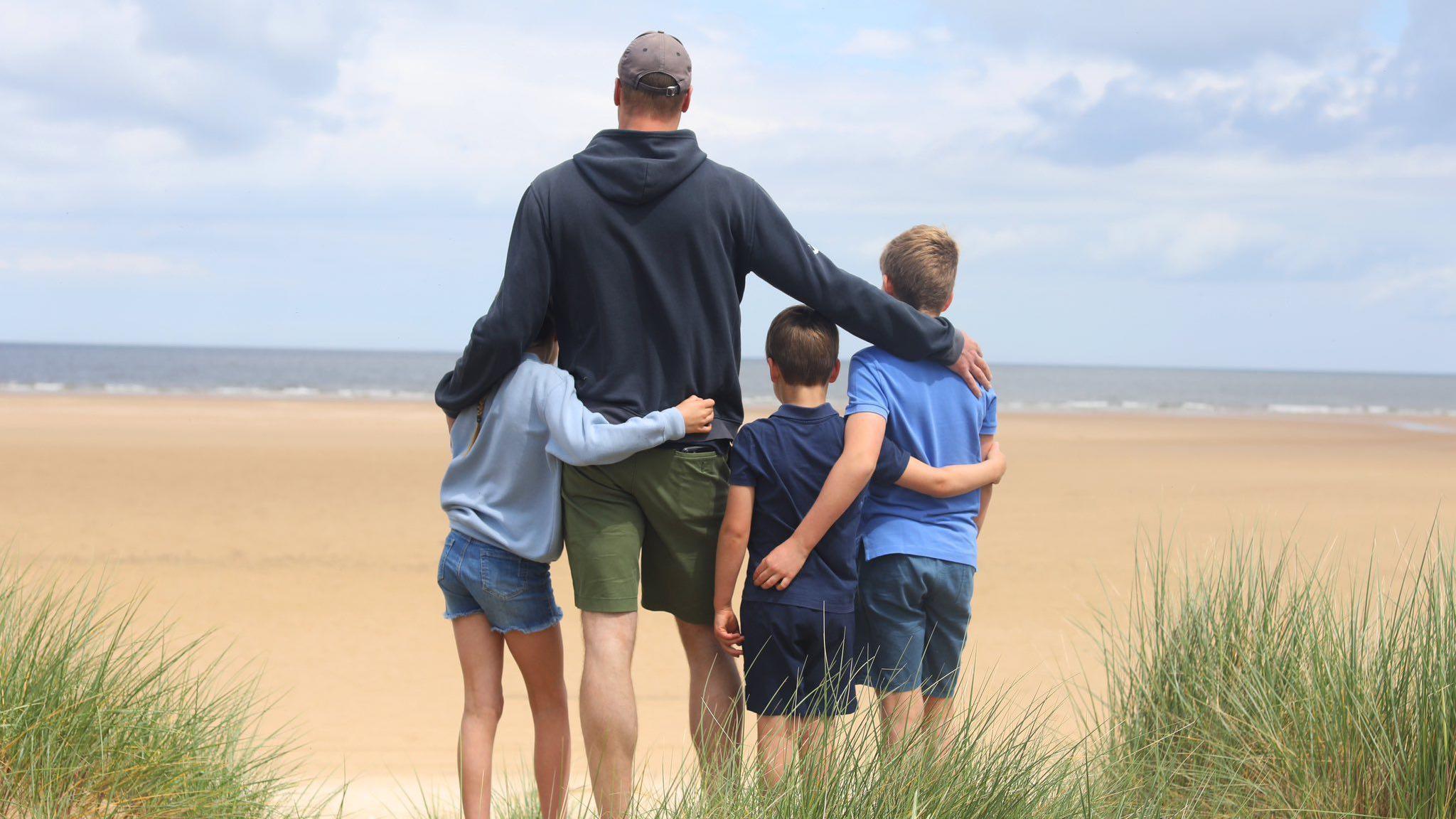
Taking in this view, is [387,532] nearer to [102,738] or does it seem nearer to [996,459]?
[102,738]

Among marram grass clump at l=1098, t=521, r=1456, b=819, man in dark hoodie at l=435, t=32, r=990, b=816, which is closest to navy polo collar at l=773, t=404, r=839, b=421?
man in dark hoodie at l=435, t=32, r=990, b=816

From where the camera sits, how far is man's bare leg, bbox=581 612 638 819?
268cm

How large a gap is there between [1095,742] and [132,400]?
31.5 metres

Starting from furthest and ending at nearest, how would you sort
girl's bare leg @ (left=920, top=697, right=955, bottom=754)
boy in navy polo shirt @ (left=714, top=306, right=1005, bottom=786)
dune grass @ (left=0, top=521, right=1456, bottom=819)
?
boy in navy polo shirt @ (left=714, top=306, right=1005, bottom=786) < girl's bare leg @ (left=920, top=697, right=955, bottom=754) < dune grass @ (left=0, top=521, right=1456, bottom=819)

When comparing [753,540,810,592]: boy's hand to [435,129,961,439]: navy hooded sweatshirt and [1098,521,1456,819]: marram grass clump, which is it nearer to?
[435,129,961,439]: navy hooded sweatshirt

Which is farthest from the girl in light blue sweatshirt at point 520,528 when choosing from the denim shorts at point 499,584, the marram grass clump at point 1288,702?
the marram grass clump at point 1288,702

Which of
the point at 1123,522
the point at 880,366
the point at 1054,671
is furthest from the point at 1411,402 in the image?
the point at 880,366

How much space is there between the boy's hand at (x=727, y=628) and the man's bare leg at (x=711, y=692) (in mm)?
64

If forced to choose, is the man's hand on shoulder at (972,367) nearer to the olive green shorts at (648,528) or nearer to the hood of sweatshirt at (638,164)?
the olive green shorts at (648,528)

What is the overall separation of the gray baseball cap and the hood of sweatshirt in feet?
0.36

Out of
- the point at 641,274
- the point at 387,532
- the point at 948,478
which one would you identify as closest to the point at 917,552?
the point at 948,478

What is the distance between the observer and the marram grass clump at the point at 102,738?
2.71m

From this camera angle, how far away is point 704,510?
2.80 m

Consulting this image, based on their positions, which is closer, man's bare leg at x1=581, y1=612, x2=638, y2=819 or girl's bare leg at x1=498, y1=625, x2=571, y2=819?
man's bare leg at x1=581, y1=612, x2=638, y2=819
